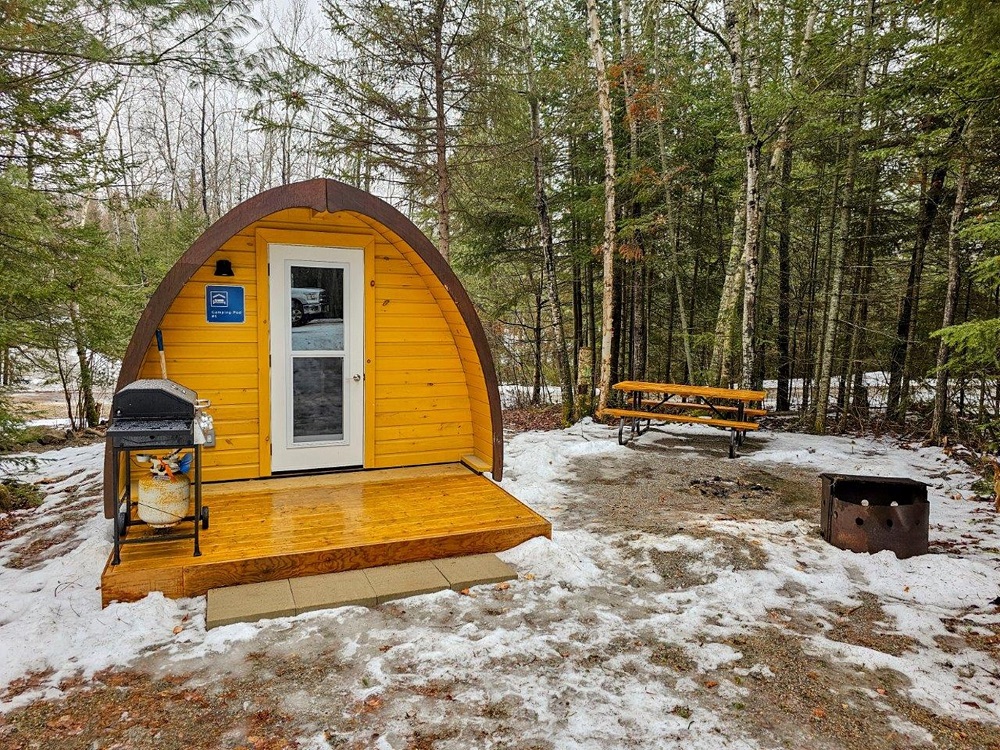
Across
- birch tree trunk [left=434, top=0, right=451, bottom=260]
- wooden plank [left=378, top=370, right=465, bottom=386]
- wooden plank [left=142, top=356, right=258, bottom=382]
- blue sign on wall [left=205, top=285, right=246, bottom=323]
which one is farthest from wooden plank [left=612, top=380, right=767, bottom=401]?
blue sign on wall [left=205, top=285, right=246, bottom=323]

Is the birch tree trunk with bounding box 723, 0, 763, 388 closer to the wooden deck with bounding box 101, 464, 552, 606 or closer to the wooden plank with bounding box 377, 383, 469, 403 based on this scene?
the wooden plank with bounding box 377, 383, 469, 403

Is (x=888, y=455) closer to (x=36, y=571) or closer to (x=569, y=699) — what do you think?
(x=569, y=699)

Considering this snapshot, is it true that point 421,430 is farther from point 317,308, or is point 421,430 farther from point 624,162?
point 624,162

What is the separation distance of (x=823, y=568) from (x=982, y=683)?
1300 millimetres

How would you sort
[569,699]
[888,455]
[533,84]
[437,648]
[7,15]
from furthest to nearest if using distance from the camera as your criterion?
[533,84]
[888,455]
[7,15]
[437,648]
[569,699]

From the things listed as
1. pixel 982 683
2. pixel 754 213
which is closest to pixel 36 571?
pixel 982 683

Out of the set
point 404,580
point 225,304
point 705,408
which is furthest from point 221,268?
point 705,408

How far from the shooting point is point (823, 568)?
12.9ft

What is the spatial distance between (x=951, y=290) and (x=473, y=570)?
22.2 feet

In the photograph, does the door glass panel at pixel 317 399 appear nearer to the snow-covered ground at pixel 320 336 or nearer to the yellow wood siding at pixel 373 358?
the snow-covered ground at pixel 320 336

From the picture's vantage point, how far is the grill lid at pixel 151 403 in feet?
11.1

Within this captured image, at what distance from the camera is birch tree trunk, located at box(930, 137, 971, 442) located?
6.54 metres

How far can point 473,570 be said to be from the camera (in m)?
3.83

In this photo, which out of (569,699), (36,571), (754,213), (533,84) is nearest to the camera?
(569,699)
